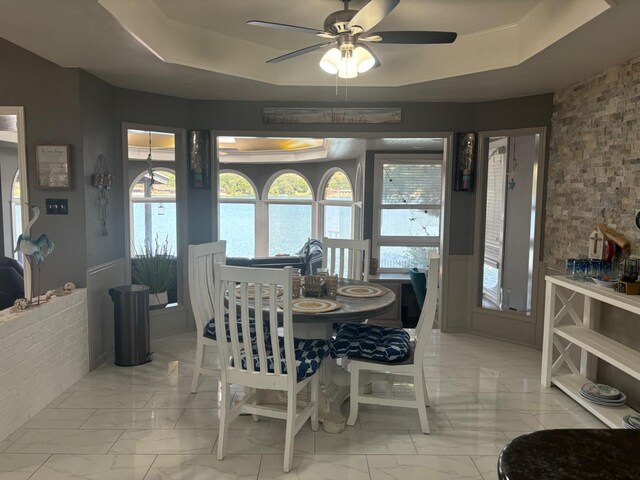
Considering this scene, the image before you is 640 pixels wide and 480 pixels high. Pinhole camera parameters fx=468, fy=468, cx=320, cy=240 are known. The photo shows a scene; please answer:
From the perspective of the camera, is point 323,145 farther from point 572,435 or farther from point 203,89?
point 572,435

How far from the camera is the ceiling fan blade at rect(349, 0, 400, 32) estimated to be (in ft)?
6.99

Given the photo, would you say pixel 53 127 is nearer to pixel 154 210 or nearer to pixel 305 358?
pixel 305 358

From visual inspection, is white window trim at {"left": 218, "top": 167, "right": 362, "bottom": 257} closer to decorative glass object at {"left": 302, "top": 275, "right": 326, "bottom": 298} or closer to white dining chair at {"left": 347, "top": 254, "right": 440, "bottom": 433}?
decorative glass object at {"left": 302, "top": 275, "right": 326, "bottom": 298}

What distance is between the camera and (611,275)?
3.21 metres

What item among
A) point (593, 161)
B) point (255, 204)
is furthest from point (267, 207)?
point (593, 161)

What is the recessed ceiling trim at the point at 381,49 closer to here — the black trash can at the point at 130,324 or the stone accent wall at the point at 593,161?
the stone accent wall at the point at 593,161

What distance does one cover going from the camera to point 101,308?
3814 mm

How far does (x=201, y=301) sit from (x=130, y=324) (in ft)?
2.72

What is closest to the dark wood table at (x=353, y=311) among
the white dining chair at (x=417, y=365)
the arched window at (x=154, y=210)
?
the white dining chair at (x=417, y=365)

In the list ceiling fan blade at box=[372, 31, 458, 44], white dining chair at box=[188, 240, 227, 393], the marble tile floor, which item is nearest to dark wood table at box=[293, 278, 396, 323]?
the marble tile floor

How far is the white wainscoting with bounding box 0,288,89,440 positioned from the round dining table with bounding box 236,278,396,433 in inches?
54.7

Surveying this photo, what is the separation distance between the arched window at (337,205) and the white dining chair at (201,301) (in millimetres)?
5072

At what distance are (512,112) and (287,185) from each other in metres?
5.67

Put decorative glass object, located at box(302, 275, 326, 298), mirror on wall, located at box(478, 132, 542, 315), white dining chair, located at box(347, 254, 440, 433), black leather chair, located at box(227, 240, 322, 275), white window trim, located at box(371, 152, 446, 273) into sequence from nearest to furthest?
1. white dining chair, located at box(347, 254, 440, 433)
2. decorative glass object, located at box(302, 275, 326, 298)
3. mirror on wall, located at box(478, 132, 542, 315)
4. black leather chair, located at box(227, 240, 322, 275)
5. white window trim, located at box(371, 152, 446, 273)
